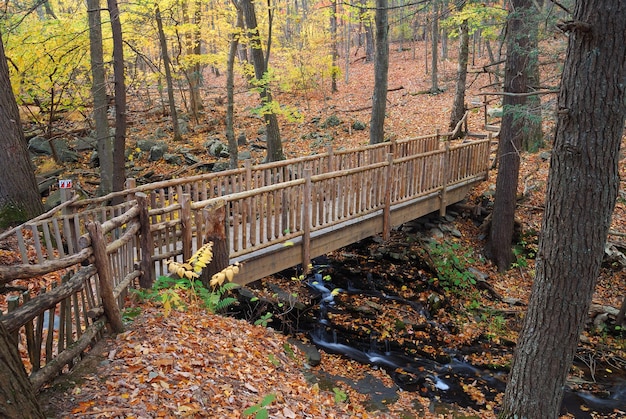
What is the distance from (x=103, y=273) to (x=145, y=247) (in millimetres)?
1642

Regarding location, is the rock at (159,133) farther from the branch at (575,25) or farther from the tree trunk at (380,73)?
the branch at (575,25)

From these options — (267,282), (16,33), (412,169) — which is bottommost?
(267,282)

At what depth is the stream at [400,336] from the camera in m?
7.09

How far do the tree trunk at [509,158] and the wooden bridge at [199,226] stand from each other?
1.25 meters

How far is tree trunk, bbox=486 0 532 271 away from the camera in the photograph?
962 centimetres

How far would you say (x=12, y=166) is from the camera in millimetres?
7250

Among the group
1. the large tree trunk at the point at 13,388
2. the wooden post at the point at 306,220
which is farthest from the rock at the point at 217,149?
the large tree trunk at the point at 13,388

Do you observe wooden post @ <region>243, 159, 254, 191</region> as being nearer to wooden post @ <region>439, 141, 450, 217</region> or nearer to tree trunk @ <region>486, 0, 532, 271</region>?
wooden post @ <region>439, 141, 450, 217</region>

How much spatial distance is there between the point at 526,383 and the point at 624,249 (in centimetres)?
744

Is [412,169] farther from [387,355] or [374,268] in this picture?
[387,355]

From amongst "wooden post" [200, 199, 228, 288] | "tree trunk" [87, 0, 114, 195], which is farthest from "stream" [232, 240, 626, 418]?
"tree trunk" [87, 0, 114, 195]

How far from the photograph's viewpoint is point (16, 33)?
33.9ft

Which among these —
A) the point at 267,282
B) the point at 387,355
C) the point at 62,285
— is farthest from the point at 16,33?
the point at 387,355

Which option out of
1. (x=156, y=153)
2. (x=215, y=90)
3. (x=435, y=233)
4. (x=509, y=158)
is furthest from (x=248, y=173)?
(x=215, y=90)
